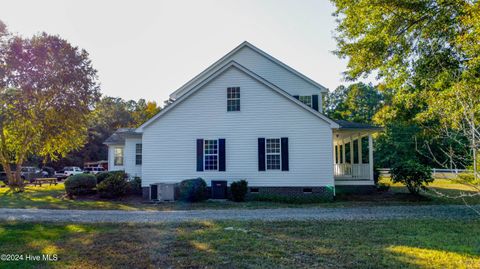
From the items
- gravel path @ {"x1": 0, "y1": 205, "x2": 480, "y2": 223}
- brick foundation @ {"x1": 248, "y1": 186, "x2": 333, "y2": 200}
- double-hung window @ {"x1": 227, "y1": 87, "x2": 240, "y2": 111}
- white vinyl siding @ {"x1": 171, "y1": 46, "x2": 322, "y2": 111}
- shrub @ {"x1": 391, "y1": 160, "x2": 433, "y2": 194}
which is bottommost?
gravel path @ {"x1": 0, "y1": 205, "x2": 480, "y2": 223}

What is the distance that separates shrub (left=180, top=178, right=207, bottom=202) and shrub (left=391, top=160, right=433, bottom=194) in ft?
31.6

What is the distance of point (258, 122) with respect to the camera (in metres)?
16.4

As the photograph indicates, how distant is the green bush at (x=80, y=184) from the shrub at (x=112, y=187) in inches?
50.0

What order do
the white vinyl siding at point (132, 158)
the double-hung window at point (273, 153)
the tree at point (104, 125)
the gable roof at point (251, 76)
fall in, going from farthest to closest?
the tree at point (104, 125)
the white vinyl siding at point (132, 158)
the double-hung window at point (273, 153)
the gable roof at point (251, 76)

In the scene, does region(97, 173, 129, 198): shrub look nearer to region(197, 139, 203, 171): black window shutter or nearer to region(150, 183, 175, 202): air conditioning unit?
region(150, 183, 175, 202): air conditioning unit

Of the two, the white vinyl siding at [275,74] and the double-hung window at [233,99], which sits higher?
the white vinyl siding at [275,74]

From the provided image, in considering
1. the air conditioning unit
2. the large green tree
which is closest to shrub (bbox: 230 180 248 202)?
the air conditioning unit

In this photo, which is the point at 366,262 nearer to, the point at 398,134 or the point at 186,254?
the point at 186,254

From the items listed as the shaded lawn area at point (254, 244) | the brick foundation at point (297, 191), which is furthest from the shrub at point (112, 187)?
the brick foundation at point (297, 191)

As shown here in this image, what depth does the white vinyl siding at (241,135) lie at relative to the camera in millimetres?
15883

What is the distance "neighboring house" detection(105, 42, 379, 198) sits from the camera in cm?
1589

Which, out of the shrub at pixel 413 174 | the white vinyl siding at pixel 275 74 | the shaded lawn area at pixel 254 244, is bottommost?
the shaded lawn area at pixel 254 244

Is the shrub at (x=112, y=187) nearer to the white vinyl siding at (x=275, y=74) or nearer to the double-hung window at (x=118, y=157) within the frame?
the white vinyl siding at (x=275, y=74)

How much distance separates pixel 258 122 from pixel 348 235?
30.0ft
